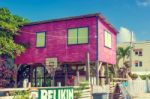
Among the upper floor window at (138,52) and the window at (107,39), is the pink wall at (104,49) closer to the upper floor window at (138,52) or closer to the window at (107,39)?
the window at (107,39)

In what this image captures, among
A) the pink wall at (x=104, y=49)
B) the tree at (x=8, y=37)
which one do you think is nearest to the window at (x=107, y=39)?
the pink wall at (x=104, y=49)

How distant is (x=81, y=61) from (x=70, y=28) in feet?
11.2

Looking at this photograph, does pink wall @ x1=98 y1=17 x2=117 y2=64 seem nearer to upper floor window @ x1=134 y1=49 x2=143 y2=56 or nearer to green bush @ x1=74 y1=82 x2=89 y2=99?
green bush @ x1=74 y1=82 x2=89 y2=99

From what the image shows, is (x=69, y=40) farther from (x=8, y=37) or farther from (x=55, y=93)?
(x=55, y=93)

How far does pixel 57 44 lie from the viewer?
98.6 ft

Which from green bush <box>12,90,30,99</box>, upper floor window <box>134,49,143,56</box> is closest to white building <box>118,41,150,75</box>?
upper floor window <box>134,49,143,56</box>

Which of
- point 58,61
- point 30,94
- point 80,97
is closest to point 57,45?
point 58,61

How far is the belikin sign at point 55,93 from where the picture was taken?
1238cm

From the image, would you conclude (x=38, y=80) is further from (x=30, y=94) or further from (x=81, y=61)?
(x=30, y=94)

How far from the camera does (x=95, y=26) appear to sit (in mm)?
28250

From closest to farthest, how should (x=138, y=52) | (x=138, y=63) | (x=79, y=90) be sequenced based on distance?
(x=79, y=90) < (x=138, y=52) < (x=138, y=63)

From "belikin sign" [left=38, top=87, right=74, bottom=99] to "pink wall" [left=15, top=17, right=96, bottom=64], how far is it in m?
14.4

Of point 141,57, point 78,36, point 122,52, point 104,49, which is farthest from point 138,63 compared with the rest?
point 78,36

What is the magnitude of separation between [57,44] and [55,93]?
681 inches
